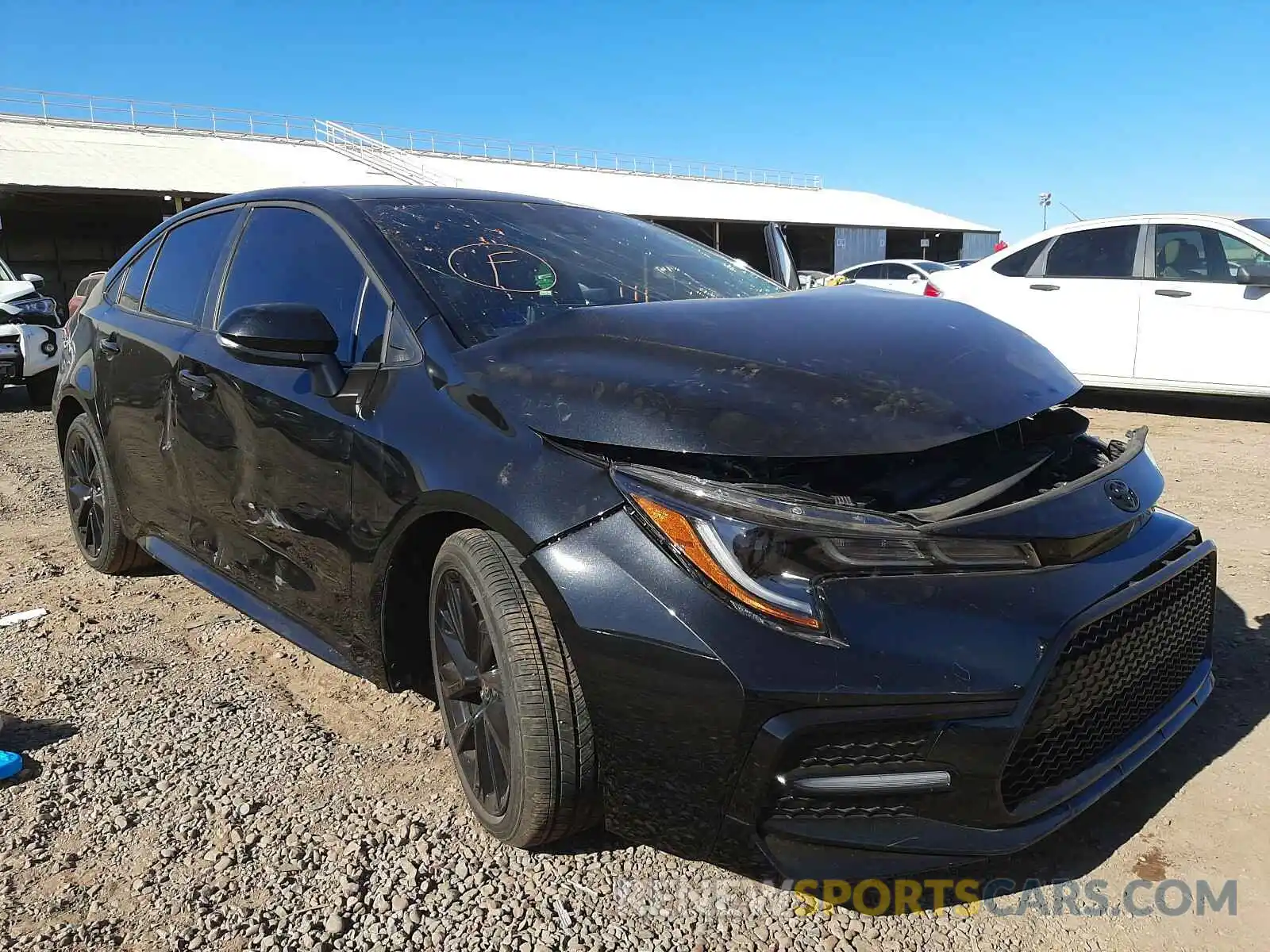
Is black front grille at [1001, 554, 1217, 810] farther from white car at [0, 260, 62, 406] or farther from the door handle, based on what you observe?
white car at [0, 260, 62, 406]

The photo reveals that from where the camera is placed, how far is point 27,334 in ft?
30.4

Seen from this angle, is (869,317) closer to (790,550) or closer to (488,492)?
(790,550)

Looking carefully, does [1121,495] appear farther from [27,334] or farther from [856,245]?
[856,245]

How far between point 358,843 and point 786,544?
49.0 inches

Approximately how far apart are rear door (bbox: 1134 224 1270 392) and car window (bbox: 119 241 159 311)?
6795 millimetres

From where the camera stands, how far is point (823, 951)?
183cm

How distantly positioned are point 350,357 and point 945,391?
1.49 metres

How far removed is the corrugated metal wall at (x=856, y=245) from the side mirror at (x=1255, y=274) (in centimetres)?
3206

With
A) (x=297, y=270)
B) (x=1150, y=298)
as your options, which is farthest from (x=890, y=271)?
(x=297, y=270)

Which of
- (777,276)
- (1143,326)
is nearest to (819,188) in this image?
(1143,326)

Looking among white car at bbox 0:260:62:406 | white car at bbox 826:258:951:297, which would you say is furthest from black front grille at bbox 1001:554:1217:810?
white car at bbox 826:258:951:297

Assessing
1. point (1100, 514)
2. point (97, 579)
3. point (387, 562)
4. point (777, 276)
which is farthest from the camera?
point (97, 579)

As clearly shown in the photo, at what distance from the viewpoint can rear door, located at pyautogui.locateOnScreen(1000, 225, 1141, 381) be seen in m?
7.41

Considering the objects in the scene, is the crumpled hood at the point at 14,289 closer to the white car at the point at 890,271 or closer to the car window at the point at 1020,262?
the car window at the point at 1020,262
